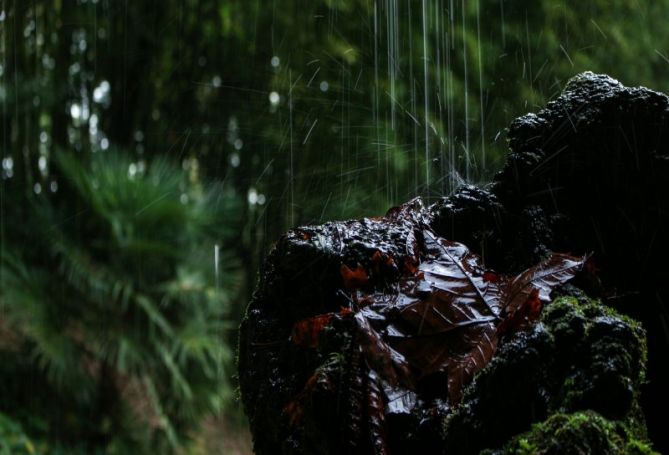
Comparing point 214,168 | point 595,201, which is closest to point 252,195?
point 214,168

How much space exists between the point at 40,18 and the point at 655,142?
7.15 m

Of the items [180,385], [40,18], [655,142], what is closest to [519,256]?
[655,142]

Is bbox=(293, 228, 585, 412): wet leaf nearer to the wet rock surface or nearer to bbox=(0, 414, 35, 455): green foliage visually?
the wet rock surface

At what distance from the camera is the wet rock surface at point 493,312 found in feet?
3.09

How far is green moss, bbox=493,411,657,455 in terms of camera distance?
0.83 meters

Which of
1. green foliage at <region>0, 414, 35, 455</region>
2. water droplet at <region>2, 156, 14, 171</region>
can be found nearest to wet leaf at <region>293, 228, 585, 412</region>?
green foliage at <region>0, 414, 35, 455</region>

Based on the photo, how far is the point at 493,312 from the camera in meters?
1.14

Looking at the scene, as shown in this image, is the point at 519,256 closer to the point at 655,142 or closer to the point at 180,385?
the point at 655,142

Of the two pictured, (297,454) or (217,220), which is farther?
(217,220)

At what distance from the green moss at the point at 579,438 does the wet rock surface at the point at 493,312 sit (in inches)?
1.5

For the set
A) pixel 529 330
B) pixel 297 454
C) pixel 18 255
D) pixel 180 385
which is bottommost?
pixel 180 385

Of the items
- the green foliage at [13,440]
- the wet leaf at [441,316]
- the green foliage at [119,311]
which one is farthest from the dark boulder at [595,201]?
the green foliage at [13,440]

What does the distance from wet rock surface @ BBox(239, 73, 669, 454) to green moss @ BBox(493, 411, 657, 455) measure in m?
0.04

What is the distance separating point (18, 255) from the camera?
5734 mm
